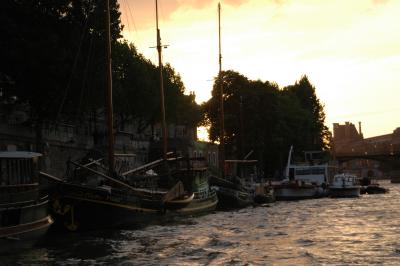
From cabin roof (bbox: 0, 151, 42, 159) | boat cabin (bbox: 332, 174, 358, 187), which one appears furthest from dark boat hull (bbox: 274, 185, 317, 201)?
cabin roof (bbox: 0, 151, 42, 159)

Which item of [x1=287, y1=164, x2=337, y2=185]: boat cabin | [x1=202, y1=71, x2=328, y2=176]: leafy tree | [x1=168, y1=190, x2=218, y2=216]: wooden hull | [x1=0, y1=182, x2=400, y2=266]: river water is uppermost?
[x1=202, y1=71, x2=328, y2=176]: leafy tree

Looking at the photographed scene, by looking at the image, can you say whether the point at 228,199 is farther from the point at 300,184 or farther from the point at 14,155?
the point at 14,155

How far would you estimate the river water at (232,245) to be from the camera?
17.2 metres

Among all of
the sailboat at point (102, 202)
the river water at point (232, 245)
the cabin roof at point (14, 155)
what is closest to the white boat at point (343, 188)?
the river water at point (232, 245)

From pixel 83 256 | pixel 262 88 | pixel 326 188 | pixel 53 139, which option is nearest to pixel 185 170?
pixel 53 139

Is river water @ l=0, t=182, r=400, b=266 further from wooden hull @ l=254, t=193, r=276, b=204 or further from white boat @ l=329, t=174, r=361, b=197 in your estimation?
white boat @ l=329, t=174, r=361, b=197

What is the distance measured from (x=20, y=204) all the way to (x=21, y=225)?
0.69 meters

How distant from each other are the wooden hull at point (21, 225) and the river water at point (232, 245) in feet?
1.30

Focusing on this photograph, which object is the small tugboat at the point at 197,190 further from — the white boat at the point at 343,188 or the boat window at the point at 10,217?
the white boat at the point at 343,188

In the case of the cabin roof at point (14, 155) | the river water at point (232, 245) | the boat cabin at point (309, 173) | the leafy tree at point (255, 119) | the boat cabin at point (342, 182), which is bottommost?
the river water at point (232, 245)

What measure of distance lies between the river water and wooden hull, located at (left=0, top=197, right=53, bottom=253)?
1.30 feet

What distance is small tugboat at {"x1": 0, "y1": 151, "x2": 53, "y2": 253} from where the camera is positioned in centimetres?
1841

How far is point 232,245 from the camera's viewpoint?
2067cm

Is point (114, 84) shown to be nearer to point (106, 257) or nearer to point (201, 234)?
point (201, 234)
